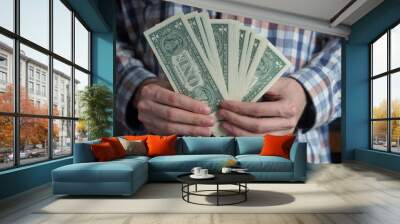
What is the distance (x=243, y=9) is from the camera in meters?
7.77

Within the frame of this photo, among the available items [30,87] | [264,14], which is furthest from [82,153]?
[264,14]

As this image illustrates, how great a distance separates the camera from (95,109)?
6.96 m

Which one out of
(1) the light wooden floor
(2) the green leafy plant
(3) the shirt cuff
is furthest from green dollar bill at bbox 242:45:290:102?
(1) the light wooden floor

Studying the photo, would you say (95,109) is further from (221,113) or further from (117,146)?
(221,113)

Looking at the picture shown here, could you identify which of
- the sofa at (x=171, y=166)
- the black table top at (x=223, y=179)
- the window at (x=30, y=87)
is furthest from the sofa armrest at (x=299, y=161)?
the window at (x=30, y=87)

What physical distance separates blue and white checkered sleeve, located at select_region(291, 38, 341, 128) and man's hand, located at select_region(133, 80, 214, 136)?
6.77ft

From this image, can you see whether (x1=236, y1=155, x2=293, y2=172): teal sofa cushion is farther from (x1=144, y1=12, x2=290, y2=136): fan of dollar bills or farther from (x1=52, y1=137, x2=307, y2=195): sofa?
(x1=144, y1=12, x2=290, y2=136): fan of dollar bills

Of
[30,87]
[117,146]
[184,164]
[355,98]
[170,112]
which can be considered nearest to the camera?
[30,87]

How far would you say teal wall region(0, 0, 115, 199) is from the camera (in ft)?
16.8

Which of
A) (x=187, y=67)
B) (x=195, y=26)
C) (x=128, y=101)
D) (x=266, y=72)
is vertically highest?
(x=195, y=26)

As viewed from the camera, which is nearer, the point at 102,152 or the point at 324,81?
the point at 102,152

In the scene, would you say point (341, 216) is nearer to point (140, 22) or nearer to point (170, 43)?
point (170, 43)

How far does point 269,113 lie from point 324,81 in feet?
4.70

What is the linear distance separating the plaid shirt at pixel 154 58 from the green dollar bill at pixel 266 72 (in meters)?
0.16
